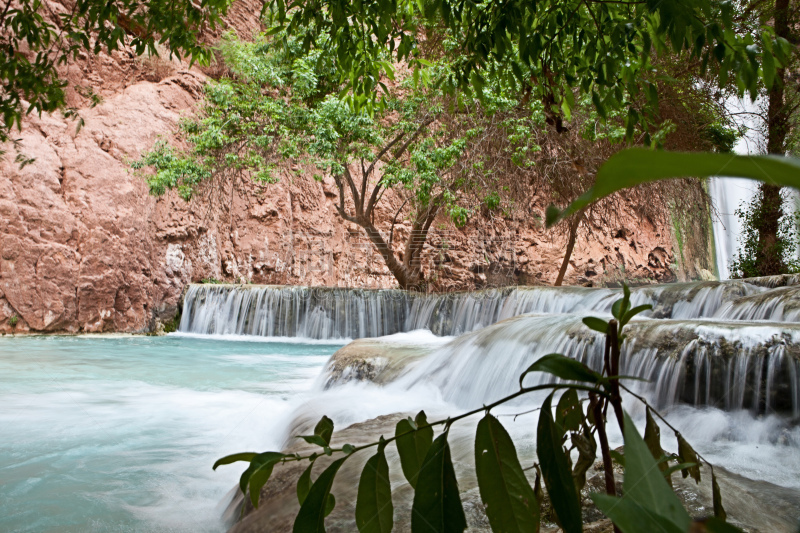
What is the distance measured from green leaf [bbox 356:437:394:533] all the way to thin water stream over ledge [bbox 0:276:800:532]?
1.94 meters

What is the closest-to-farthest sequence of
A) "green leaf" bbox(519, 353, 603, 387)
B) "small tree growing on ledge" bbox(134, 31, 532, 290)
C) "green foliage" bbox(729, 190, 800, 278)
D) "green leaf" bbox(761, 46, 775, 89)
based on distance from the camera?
1. "green leaf" bbox(519, 353, 603, 387)
2. "green leaf" bbox(761, 46, 775, 89)
3. "small tree growing on ledge" bbox(134, 31, 532, 290)
4. "green foliage" bbox(729, 190, 800, 278)

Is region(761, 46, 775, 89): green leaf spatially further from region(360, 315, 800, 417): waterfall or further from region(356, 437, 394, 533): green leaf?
region(360, 315, 800, 417): waterfall

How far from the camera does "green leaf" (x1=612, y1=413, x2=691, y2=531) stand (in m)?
0.29

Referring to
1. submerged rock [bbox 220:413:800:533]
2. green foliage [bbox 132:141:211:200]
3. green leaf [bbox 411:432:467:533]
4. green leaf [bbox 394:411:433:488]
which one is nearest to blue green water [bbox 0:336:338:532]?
submerged rock [bbox 220:413:800:533]

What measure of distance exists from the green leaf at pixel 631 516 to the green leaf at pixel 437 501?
224mm

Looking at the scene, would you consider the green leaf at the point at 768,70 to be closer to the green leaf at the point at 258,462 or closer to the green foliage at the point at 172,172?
the green leaf at the point at 258,462

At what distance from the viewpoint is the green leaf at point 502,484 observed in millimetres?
505

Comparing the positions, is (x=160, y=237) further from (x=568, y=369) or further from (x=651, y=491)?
(x=651, y=491)

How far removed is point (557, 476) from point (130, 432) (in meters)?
4.20

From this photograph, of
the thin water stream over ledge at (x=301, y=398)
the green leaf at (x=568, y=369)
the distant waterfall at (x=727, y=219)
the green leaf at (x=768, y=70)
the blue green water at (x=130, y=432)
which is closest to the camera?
the green leaf at (x=568, y=369)

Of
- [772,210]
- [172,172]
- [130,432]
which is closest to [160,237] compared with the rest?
[172,172]

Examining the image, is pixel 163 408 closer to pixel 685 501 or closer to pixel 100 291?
pixel 685 501

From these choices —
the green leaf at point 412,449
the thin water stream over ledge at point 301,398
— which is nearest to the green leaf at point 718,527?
the green leaf at point 412,449

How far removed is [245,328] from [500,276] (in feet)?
24.9
